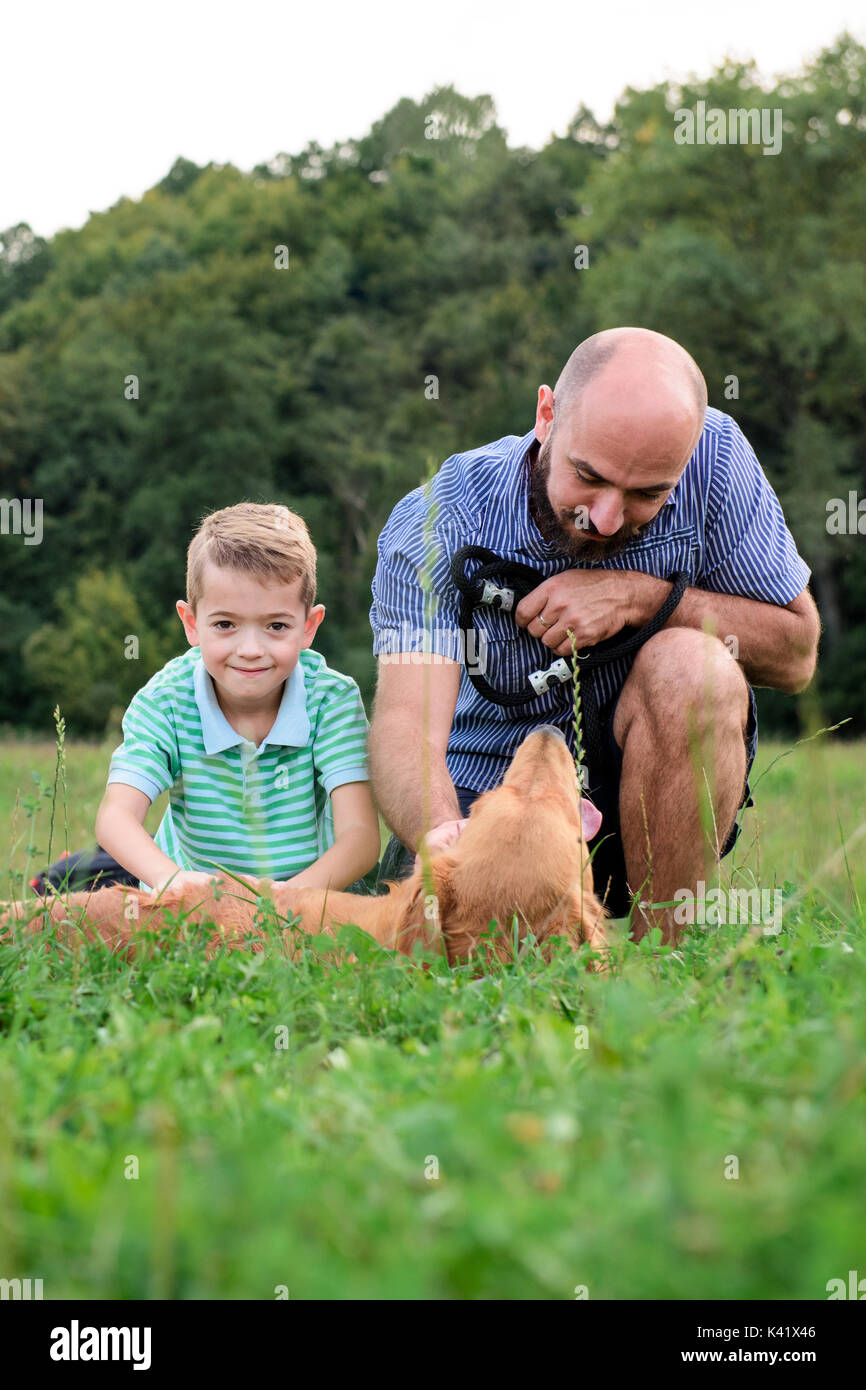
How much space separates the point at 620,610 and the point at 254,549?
1199mm

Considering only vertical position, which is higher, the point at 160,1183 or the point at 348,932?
the point at 348,932

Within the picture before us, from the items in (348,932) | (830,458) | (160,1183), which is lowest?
(160,1183)

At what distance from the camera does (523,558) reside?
444 centimetres

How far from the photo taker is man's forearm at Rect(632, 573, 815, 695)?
173 inches

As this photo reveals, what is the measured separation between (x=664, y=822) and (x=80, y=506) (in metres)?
34.3

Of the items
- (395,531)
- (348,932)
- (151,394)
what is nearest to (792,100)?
(151,394)

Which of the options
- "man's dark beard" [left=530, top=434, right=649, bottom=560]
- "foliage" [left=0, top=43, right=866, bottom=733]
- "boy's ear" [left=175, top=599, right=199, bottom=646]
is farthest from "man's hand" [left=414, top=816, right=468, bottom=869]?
"foliage" [left=0, top=43, right=866, bottom=733]

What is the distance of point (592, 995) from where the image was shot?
2.38 meters

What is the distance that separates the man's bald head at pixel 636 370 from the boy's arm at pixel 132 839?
182 cm

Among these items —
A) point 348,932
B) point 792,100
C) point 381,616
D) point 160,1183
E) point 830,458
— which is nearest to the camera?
point 160,1183

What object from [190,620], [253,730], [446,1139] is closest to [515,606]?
[253,730]

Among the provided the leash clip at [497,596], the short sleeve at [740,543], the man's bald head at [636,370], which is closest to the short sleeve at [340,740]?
the leash clip at [497,596]

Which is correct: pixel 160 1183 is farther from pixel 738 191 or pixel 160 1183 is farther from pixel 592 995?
pixel 738 191

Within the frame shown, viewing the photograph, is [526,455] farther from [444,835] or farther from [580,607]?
[444,835]
